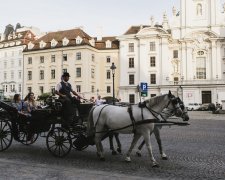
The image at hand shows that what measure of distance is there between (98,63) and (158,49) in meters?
12.6

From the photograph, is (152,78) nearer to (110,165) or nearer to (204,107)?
(204,107)

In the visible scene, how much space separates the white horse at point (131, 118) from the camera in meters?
8.73

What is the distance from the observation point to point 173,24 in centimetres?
6700

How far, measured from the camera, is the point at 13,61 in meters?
75.7

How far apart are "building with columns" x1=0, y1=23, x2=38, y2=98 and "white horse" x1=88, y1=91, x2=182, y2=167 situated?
218 ft

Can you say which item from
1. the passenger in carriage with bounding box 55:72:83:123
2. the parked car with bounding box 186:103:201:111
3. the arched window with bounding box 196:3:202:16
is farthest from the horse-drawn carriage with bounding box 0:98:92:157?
the arched window with bounding box 196:3:202:16

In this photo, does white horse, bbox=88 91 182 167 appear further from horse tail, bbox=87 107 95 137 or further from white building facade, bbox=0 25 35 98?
white building facade, bbox=0 25 35 98

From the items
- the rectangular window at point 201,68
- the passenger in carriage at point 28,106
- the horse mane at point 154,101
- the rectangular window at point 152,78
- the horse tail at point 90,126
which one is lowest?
the horse tail at point 90,126

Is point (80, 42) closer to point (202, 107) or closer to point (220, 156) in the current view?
point (202, 107)

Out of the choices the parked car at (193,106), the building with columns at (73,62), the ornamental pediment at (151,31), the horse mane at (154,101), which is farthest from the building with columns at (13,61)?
the horse mane at (154,101)

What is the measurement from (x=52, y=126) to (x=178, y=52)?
2293 inches

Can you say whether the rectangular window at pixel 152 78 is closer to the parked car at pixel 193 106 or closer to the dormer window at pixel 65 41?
the parked car at pixel 193 106

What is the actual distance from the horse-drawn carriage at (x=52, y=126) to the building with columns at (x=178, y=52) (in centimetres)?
5291

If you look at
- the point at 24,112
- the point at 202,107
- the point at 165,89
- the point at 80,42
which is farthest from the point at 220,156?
the point at 80,42
